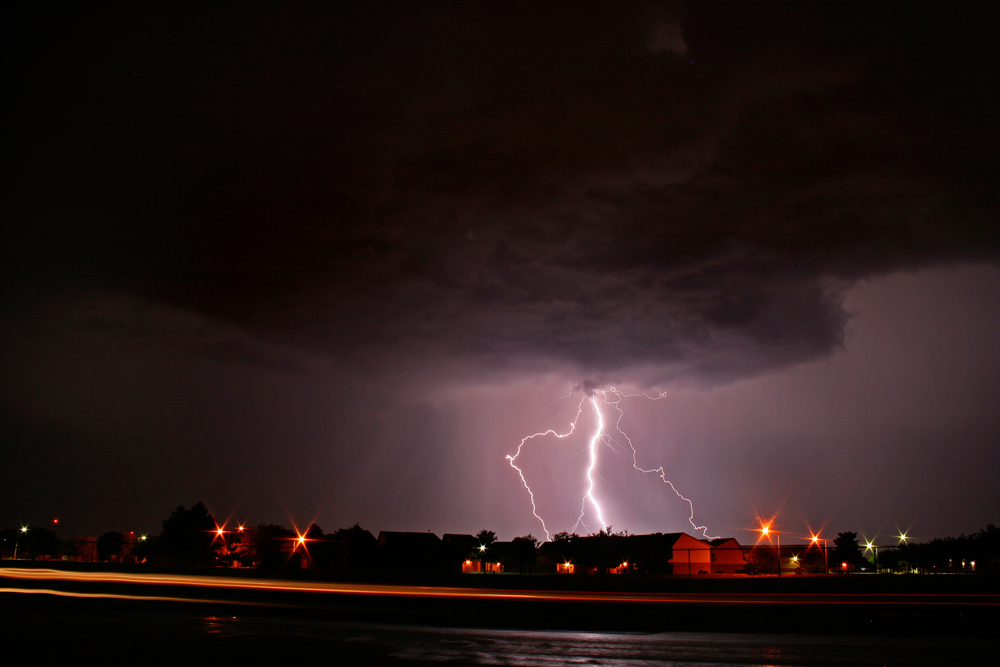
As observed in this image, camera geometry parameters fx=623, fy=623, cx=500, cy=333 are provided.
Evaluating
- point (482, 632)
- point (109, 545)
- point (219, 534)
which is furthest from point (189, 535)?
point (482, 632)

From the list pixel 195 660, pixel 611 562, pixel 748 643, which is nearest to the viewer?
pixel 195 660

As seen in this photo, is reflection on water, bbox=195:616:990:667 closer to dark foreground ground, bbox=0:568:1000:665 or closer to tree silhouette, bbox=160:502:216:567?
dark foreground ground, bbox=0:568:1000:665

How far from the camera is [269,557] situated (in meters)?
65.0

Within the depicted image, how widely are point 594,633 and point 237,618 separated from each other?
7022 millimetres

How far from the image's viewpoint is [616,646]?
30.0 feet

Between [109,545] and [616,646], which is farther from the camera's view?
[109,545]

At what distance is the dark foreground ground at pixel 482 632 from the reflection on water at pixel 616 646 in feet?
0.08

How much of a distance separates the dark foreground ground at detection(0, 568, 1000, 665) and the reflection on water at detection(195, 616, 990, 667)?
3cm

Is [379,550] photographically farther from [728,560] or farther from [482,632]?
[482,632]

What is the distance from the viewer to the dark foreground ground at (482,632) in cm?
807

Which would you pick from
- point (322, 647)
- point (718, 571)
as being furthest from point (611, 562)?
point (322, 647)

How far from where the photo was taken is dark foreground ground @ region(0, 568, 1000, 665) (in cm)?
807

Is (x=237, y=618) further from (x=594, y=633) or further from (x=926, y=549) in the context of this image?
(x=926, y=549)

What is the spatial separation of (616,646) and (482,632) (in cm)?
268
